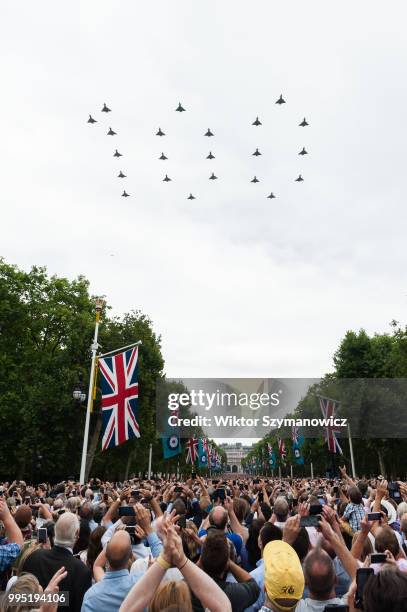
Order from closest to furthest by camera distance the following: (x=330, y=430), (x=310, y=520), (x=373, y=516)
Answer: (x=373, y=516)
(x=310, y=520)
(x=330, y=430)

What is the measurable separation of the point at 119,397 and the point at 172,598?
18520 mm

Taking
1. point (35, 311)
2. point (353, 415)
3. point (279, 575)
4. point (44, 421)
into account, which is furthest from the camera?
point (353, 415)

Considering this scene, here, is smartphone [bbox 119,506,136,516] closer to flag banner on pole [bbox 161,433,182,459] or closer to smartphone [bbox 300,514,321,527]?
smartphone [bbox 300,514,321,527]

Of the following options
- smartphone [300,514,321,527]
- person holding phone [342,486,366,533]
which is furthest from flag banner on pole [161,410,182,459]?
smartphone [300,514,321,527]

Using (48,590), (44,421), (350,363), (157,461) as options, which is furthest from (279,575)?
(157,461)

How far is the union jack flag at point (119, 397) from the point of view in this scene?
67.8ft

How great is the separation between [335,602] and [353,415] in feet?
156

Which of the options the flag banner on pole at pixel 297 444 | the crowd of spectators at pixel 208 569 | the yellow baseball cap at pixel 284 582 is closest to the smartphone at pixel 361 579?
the crowd of spectators at pixel 208 569

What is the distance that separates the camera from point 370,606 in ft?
8.07

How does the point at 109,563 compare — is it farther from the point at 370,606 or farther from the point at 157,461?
the point at 157,461

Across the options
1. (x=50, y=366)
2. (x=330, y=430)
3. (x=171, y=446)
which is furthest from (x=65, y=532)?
(x=50, y=366)

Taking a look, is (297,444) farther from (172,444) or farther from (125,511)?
(125,511)

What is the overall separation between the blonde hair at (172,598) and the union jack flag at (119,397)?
17960 millimetres

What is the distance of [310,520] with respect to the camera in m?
4.37
